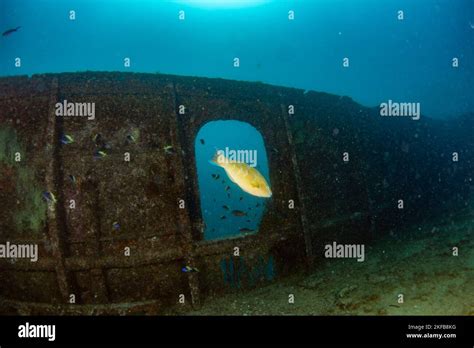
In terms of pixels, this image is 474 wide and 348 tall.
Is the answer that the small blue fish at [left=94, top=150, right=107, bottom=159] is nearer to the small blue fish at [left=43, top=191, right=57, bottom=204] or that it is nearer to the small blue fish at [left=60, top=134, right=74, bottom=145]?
the small blue fish at [left=60, top=134, right=74, bottom=145]

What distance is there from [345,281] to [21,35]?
9481 cm

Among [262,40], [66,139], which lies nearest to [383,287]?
[66,139]

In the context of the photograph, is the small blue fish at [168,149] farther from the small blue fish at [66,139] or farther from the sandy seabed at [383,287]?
the sandy seabed at [383,287]

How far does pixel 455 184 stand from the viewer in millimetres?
13180

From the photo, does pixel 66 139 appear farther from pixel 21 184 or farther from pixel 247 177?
pixel 247 177

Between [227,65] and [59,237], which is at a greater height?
[227,65]

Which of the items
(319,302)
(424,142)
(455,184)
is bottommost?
(319,302)

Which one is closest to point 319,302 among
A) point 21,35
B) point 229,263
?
point 229,263

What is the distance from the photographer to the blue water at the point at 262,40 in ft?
198

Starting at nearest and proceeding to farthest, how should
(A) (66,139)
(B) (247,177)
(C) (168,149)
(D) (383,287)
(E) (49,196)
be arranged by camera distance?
1. (B) (247,177)
2. (D) (383,287)
3. (E) (49,196)
4. (A) (66,139)
5. (C) (168,149)

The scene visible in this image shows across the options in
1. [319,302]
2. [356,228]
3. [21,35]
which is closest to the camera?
[319,302]

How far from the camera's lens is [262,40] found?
8144 centimetres
